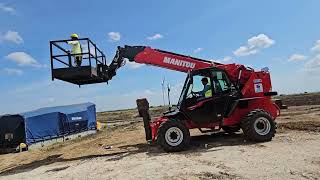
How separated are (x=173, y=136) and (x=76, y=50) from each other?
4.35 m

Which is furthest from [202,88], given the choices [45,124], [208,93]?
[45,124]

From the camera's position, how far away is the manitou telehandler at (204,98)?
1489 centimetres

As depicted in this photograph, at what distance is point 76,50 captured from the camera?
15305 mm

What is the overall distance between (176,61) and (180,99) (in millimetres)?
1415

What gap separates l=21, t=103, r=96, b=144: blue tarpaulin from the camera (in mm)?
29406

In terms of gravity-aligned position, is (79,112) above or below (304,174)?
above

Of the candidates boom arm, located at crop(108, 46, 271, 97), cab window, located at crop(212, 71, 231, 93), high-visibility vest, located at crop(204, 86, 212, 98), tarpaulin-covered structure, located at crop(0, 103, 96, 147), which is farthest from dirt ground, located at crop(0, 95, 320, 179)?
tarpaulin-covered structure, located at crop(0, 103, 96, 147)

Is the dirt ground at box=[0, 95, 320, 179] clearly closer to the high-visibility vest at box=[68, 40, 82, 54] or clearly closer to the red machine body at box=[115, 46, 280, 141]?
the red machine body at box=[115, 46, 280, 141]

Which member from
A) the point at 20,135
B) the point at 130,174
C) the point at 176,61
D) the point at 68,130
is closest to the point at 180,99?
the point at 176,61

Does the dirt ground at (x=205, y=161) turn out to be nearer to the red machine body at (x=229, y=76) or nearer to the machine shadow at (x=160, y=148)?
the machine shadow at (x=160, y=148)

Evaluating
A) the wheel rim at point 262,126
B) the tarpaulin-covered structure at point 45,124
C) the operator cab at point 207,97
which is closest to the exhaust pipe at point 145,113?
the operator cab at point 207,97

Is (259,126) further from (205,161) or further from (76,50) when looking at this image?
(76,50)

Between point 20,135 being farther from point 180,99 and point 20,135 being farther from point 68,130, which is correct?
point 180,99

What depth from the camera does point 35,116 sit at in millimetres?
30703
